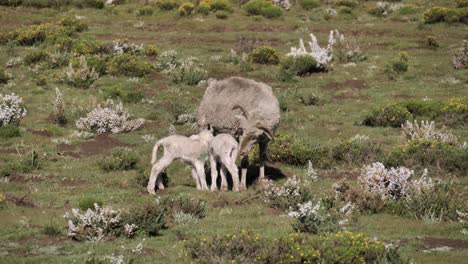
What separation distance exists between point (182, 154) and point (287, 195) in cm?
302

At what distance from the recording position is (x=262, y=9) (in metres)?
49.0

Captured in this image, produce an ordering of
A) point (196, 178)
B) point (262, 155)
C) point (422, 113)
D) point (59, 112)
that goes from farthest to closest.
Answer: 1. point (422, 113)
2. point (59, 112)
3. point (262, 155)
4. point (196, 178)

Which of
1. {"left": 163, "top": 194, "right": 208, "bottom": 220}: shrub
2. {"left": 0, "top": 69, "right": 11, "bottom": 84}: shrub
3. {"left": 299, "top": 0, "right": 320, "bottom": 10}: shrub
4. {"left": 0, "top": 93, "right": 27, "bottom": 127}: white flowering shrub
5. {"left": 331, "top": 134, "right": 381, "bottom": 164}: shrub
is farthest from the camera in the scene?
{"left": 299, "top": 0, "right": 320, "bottom": 10}: shrub

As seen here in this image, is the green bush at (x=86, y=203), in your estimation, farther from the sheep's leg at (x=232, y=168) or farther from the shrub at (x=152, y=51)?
the shrub at (x=152, y=51)

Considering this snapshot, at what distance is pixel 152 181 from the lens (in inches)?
719

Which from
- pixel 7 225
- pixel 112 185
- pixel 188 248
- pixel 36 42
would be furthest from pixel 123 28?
pixel 188 248

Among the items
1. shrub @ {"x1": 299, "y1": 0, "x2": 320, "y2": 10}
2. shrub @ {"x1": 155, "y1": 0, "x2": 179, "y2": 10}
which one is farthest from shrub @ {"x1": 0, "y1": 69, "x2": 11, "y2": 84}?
shrub @ {"x1": 299, "y1": 0, "x2": 320, "y2": 10}

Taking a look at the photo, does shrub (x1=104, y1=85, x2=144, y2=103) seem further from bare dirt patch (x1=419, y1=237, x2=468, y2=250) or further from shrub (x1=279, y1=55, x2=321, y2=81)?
bare dirt patch (x1=419, y1=237, x2=468, y2=250)

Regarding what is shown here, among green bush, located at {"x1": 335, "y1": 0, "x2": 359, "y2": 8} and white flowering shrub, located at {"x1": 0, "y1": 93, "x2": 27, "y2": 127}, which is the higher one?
green bush, located at {"x1": 335, "y1": 0, "x2": 359, "y2": 8}

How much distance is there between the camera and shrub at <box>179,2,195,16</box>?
4884 cm

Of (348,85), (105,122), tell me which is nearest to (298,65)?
(348,85)

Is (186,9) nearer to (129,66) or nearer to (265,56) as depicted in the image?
(265,56)

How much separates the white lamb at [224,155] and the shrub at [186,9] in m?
31.6

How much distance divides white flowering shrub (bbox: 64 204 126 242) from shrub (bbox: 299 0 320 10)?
1521 inches
